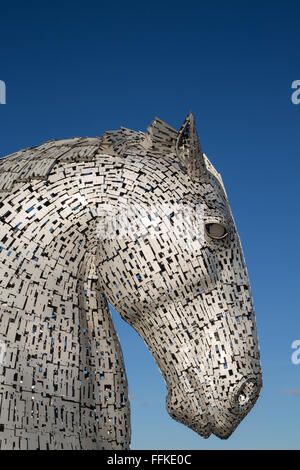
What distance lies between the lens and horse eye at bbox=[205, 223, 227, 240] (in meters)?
4.28

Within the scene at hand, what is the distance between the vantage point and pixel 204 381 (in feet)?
13.7

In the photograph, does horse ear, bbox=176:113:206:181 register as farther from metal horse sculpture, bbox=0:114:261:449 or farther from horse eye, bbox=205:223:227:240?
horse eye, bbox=205:223:227:240

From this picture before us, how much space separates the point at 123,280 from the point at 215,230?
72 cm

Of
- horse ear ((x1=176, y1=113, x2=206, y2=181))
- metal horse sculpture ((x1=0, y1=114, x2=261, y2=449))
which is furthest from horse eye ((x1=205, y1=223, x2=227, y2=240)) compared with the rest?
horse ear ((x1=176, y1=113, x2=206, y2=181))

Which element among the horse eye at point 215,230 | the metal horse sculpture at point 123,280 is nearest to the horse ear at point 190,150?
the metal horse sculpture at point 123,280

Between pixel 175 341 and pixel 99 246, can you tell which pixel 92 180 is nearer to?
pixel 99 246

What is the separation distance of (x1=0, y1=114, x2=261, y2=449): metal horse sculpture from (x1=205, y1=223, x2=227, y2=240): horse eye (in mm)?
17

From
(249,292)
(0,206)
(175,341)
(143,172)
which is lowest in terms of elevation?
(175,341)

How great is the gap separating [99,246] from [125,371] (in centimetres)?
94

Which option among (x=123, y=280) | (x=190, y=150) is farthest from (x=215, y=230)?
(x=123, y=280)
